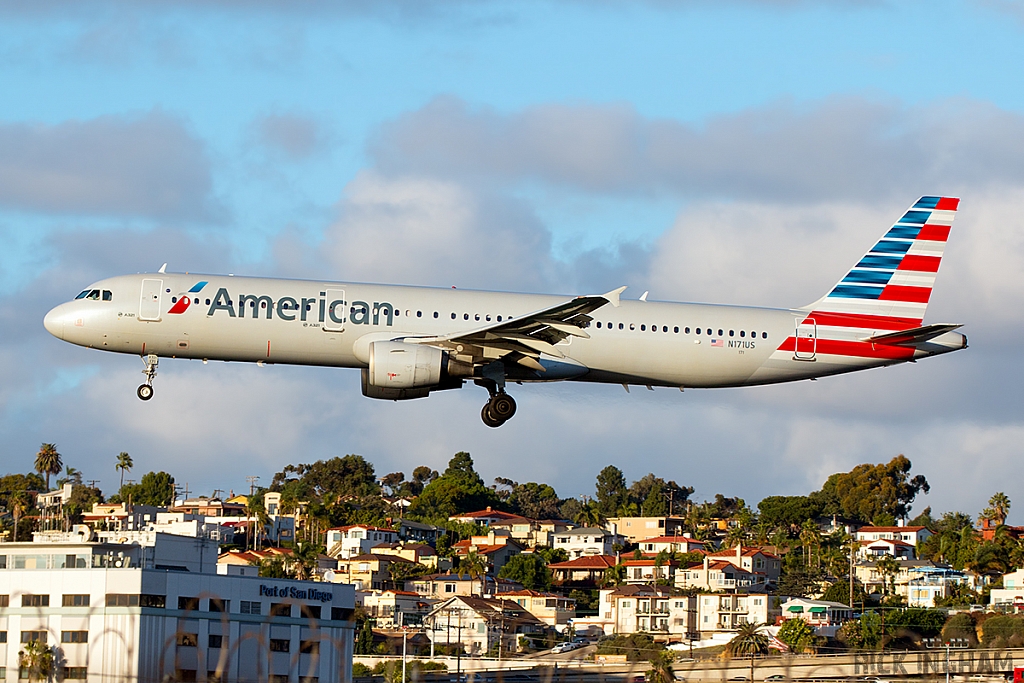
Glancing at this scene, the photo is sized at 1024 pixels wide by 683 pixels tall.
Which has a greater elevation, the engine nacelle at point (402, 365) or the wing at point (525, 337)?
the wing at point (525, 337)

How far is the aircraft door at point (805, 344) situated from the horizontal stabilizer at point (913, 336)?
1687 millimetres

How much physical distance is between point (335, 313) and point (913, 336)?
17.9 metres

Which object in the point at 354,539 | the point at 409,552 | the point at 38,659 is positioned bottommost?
the point at 38,659

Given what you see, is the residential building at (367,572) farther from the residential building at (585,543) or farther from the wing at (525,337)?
the wing at (525,337)

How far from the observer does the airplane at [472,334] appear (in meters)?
40.7

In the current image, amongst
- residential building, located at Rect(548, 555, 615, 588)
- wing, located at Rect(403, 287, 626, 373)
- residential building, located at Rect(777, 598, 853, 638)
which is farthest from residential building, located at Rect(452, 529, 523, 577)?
wing, located at Rect(403, 287, 626, 373)

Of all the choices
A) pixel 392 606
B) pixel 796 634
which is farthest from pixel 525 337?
pixel 392 606

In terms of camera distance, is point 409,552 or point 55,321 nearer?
point 55,321

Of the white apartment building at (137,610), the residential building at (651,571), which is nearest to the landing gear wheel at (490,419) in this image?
the white apartment building at (137,610)

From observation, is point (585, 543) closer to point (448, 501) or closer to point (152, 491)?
point (448, 501)

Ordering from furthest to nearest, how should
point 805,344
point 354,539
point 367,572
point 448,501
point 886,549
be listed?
1. point 448,501
2. point 886,549
3. point 354,539
4. point 367,572
5. point 805,344

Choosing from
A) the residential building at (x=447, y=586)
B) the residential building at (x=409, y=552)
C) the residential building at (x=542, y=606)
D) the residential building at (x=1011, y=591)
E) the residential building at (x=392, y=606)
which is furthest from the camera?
the residential building at (x=409, y=552)

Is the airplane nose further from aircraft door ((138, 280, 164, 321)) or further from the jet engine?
the jet engine

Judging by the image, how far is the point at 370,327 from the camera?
4103 centimetres
